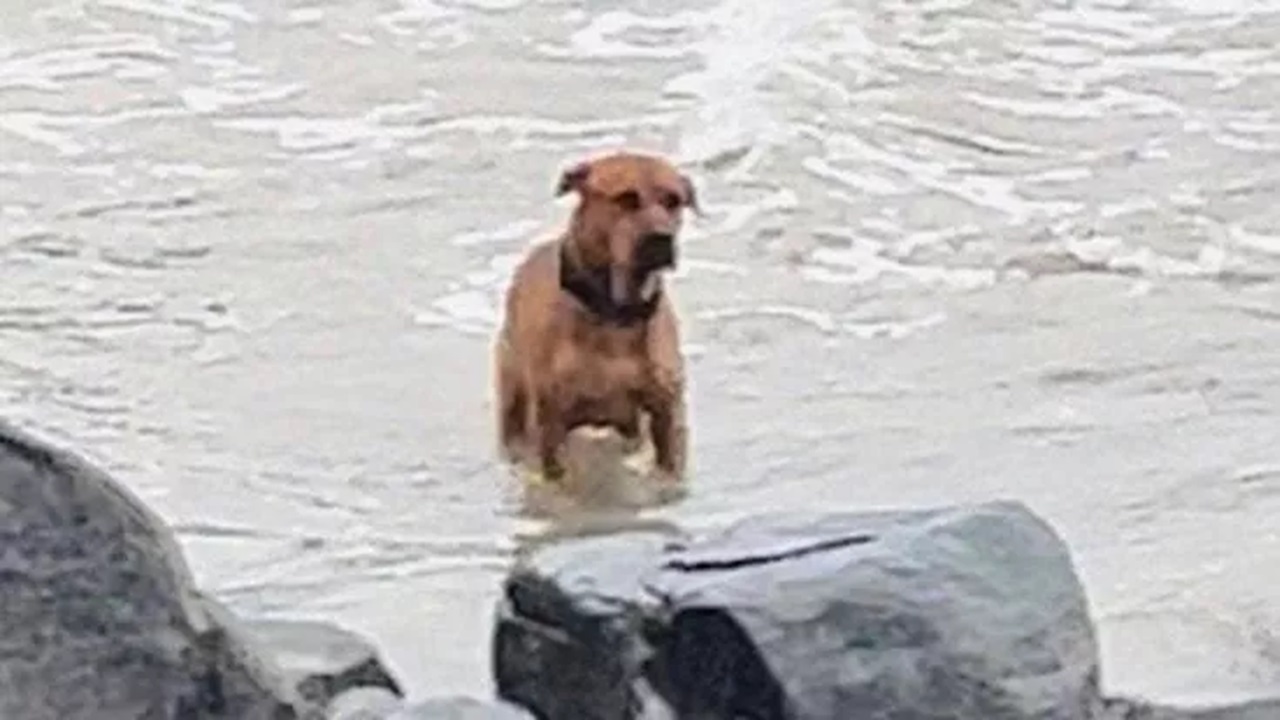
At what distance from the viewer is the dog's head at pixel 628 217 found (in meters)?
6.83

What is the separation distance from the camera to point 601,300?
7035 mm

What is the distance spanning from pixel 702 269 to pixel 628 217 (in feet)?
5.32

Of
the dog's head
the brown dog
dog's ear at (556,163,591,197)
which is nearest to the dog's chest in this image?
the brown dog

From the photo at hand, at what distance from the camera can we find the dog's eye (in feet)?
22.4

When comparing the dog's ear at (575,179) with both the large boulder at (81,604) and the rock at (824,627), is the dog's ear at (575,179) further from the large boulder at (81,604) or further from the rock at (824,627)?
the large boulder at (81,604)

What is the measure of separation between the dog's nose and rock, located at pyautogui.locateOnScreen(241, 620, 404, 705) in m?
1.66

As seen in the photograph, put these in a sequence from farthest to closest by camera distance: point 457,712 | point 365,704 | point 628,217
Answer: point 628,217, point 365,704, point 457,712

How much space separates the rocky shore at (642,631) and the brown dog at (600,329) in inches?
68.7

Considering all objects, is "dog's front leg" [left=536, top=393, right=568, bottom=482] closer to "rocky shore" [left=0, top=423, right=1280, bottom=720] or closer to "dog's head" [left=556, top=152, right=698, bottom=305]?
"dog's head" [left=556, top=152, right=698, bottom=305]

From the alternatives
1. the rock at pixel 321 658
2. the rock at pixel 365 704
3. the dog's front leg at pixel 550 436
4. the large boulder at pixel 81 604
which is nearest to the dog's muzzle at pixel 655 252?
the dog's front leg at pixel 550 436

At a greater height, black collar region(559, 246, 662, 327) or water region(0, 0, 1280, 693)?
black collar region(559, 246, 662, 327)

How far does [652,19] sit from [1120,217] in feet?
8.65

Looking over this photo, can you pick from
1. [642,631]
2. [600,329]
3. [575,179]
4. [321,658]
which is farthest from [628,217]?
[642,631]

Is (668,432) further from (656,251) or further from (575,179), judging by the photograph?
(575,179)
